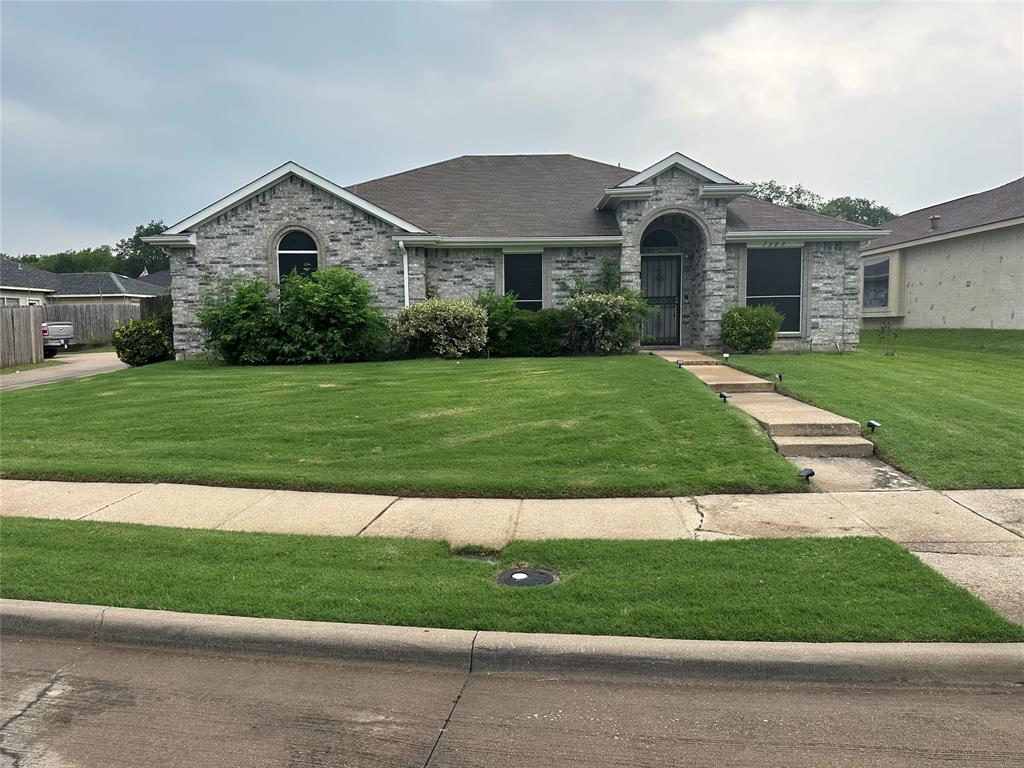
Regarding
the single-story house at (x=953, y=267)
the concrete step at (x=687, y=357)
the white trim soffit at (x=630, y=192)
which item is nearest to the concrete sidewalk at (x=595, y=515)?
the concrete step at (x=687, y=357)

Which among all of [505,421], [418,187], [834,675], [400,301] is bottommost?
[834,675]

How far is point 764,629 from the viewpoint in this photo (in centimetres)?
387

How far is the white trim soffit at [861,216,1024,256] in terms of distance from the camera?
896 inches

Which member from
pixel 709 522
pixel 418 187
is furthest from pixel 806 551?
pixel 418 187

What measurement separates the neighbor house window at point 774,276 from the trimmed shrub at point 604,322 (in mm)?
3941

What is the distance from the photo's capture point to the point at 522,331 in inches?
694

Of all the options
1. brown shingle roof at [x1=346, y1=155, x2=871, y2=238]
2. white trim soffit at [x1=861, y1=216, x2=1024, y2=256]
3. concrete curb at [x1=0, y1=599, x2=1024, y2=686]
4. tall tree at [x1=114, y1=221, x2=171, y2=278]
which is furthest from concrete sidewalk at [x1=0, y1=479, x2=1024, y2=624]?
tall tree at [x1=114, y1=221, x2=171, y2=278]

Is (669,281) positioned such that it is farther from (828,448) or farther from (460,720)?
(460,720)

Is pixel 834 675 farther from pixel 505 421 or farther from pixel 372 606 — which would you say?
pixel 505 421

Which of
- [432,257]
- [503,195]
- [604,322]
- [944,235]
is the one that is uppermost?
[503,195]

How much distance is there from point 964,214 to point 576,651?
99.1ft

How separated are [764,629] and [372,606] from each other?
Answer: 2.35 meters

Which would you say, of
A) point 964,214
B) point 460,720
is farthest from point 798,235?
point 460,720

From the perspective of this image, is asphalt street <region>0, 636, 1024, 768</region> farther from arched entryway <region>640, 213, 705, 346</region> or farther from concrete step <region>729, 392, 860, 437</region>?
arched entryway <region>640, 213, 705, 346</region>
